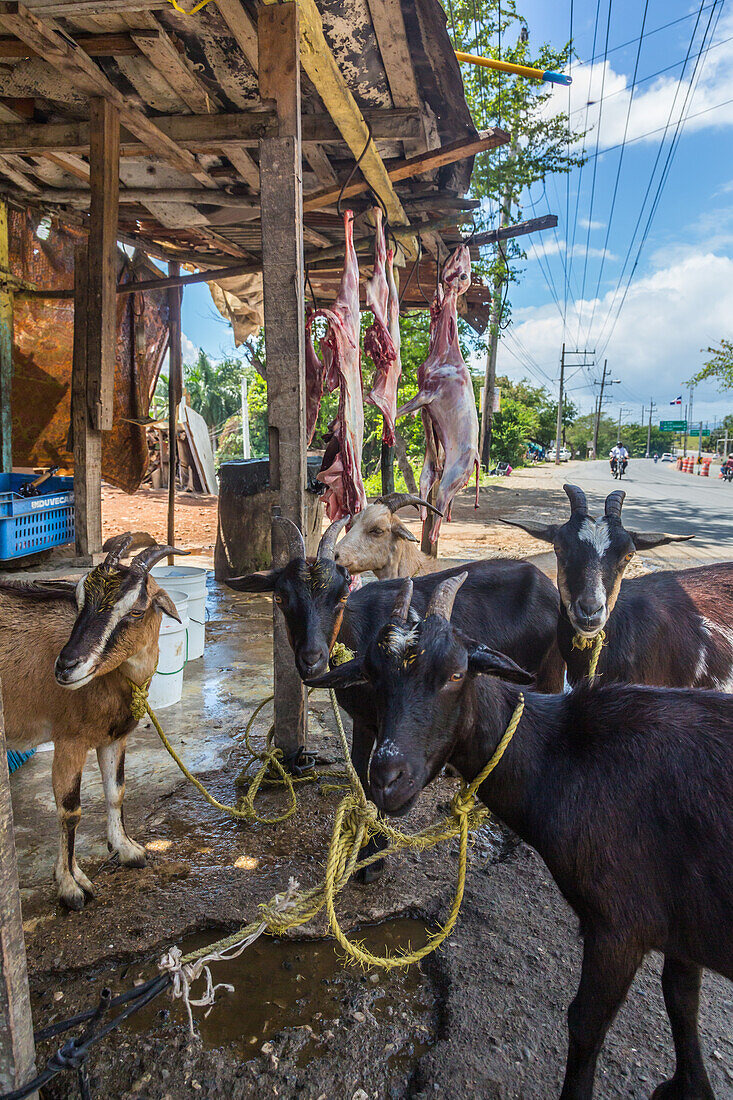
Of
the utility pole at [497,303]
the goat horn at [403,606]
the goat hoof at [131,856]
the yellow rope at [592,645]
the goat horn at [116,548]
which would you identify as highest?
the utility pole at [497,303]

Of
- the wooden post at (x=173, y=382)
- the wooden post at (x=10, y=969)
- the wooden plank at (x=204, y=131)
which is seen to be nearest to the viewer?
the wooden post at (x=10, y=969)

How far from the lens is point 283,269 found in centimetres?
347

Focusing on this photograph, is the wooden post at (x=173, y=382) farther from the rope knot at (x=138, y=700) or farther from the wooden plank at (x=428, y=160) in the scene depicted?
the rope knot at (x=138, y=700)

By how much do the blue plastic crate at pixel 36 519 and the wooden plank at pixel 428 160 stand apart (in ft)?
9.84

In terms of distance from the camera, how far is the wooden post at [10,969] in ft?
4.87

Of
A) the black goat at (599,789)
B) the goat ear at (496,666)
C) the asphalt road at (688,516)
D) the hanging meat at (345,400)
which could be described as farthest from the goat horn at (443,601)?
the asphalt road at (688,516)

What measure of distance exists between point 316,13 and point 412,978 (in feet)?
15.6

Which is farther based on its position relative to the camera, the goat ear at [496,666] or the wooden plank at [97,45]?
the wooden plank at [97,45]

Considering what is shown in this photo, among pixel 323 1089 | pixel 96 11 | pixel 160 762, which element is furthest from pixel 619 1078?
pixel 96 11

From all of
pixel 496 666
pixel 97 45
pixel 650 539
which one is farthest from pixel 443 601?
pixel 97 45

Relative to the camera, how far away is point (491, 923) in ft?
8.99

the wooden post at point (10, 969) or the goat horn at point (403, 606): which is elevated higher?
the goat horn at point (403, 606)

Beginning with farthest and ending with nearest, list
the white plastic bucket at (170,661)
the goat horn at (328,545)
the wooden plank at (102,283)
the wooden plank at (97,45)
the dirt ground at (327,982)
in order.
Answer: the white plastic bucket at (170,661) → the wooden plank at (102,283) → the wooden plank at (97,45) → the goat horn at (328,545) → the dirt ground at (327,982)

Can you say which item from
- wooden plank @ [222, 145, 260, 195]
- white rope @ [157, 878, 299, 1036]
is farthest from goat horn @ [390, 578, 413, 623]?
wooden plank @ [222, 145, 260, 195]
